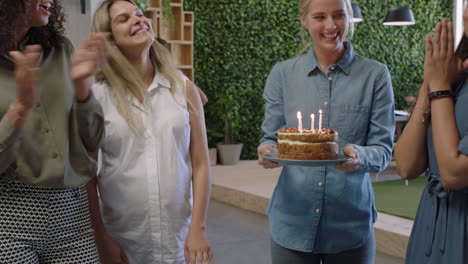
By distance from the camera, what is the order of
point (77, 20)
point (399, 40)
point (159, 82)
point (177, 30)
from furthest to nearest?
1. point (399, 40)
2. point (177, 30)
3. point (77, 20)
4. point (159, 82)

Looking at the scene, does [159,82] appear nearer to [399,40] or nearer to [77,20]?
[77,20]

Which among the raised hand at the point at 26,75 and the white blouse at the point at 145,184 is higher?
the raised hand at the point at 26,75

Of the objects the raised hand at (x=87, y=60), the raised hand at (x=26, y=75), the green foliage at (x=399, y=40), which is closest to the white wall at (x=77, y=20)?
the raised hand at (x=87, y=60)

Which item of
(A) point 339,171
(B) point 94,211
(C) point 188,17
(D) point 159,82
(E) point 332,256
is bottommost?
(E) point 332,256

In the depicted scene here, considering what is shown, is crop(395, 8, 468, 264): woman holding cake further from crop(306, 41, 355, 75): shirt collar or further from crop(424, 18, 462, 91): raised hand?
crop(306, 41, 355, 75): shirt collar

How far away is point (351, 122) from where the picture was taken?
1.83 metres

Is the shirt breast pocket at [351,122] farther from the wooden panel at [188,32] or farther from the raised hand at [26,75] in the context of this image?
the wooden panel at [188,32]

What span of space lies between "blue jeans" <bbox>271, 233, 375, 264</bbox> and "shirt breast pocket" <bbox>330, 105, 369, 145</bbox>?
0.34 m

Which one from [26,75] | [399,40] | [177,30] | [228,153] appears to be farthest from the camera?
[399,40]

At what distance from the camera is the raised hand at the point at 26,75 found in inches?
51.4

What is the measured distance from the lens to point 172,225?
5.87 feet

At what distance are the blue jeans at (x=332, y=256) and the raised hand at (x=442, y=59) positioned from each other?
0.65 m

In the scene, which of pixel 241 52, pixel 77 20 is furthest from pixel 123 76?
pixel 241 52

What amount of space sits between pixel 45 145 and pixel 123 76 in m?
0.42
